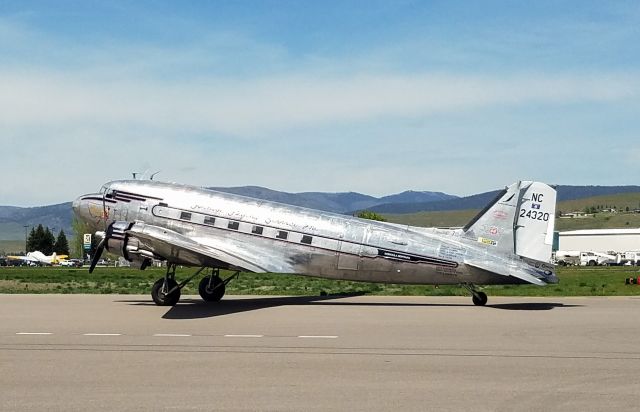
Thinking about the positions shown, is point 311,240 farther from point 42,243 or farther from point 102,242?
point 42,243

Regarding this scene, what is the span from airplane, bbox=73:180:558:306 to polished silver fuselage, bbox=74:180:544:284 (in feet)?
0.12

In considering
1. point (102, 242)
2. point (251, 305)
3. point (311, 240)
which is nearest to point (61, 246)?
point (102, 242)

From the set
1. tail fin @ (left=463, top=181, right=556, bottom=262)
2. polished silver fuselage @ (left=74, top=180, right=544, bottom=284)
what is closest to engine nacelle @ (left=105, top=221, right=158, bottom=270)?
polished silver fuselage @ (left=74, top=180, right=544, bottom=284)

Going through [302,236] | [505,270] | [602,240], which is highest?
[602,240]

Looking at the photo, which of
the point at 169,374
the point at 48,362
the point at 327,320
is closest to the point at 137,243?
the point at 327,320

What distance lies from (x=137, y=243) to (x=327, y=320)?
7.99m

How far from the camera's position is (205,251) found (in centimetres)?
2503

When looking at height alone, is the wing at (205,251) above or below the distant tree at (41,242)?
above

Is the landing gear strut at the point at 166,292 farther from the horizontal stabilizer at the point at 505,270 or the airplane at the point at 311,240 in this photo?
the horizontal stabilizer at the point at 505,270

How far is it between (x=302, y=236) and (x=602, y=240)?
153271 millimetres

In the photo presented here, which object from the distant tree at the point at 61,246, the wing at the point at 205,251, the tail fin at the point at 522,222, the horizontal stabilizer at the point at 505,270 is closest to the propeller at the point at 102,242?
the wing at the point at 205,251

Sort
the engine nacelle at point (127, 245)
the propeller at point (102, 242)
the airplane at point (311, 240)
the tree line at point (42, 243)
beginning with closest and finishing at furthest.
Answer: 1. the airplane at point (311, 240)
2. the engine nacelle at point (127, 245)
3. the propeller at point (102, 242)
4. the tree line at point (42, 243)

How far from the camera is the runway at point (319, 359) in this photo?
10.4 metres

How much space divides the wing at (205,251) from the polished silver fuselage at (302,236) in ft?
0.19
